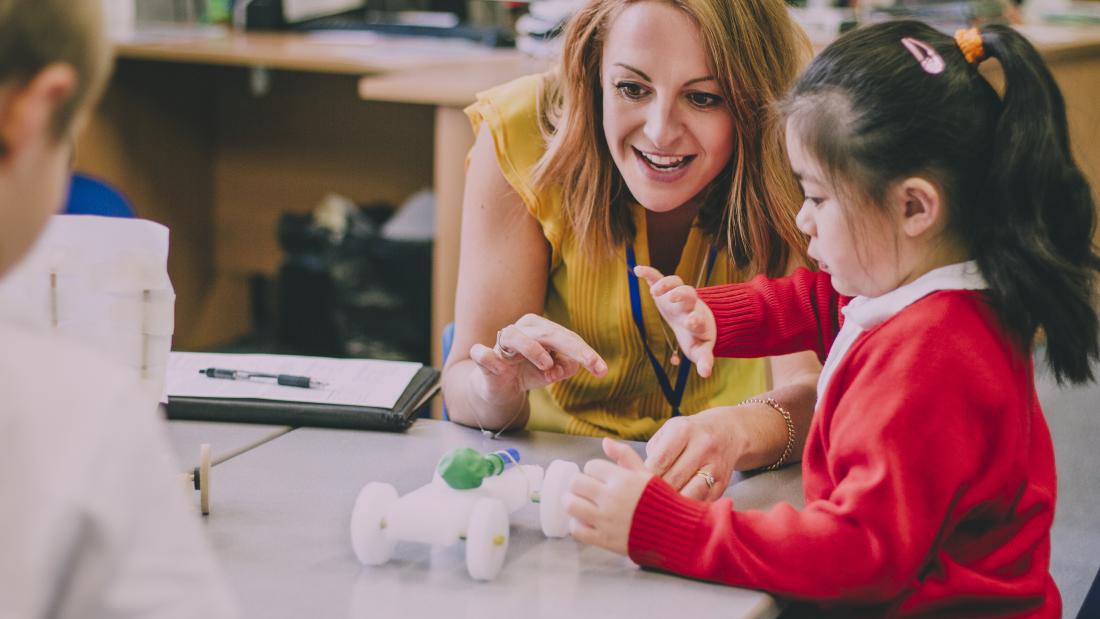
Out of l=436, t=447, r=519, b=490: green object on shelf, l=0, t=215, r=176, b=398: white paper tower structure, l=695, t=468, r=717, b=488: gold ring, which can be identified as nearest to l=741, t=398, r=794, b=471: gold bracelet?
l=695, t=468, r=717, b=488: gold ring

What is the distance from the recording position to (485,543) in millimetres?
948

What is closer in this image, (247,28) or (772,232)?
(772,232)

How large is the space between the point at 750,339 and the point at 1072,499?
0.49 metres

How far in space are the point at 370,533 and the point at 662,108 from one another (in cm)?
61

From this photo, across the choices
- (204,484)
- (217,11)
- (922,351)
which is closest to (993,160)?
(922,351)

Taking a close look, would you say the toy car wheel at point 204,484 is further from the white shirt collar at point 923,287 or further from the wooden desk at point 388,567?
the white shirt collar at point 923,287

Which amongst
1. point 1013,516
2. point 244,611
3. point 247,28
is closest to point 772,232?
point 1013,516

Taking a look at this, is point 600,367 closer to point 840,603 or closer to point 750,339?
point 750,339

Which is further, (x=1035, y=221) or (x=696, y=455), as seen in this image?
(x=696, y=455)

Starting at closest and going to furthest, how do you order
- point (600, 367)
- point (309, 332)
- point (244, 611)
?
point (244, 611)
point (600, 367)
point (309, 332)

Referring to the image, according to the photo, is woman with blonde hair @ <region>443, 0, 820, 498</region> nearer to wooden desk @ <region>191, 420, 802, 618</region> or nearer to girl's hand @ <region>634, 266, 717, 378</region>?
girl's hand @ <region>634, 266, 717, 378</region>

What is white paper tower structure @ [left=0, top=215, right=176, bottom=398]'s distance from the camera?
1.05m

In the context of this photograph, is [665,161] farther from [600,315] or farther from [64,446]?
[64,446]

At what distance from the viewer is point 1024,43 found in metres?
1.04
